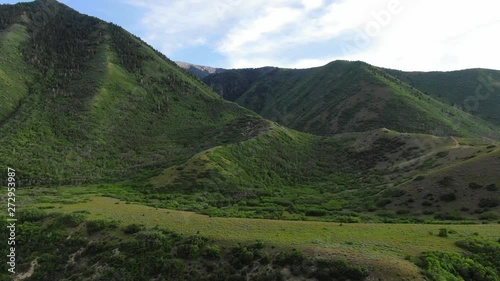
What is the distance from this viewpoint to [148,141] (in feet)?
371

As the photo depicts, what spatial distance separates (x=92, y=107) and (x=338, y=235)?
10341 centimetres

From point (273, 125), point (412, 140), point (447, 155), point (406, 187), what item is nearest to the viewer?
point (406, 187)

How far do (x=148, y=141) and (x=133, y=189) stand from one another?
160 feet

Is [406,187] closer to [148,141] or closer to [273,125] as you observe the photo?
[273,125]

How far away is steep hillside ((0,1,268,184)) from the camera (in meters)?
87.6

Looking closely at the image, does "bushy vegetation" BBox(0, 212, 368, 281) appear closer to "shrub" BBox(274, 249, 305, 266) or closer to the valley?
"shrub" BBox(274, 249, 305, 266)

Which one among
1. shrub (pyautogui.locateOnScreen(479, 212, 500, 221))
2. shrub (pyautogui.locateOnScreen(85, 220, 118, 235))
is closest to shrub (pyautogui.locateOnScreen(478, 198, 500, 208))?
shrub (pyautogui.locateOnScreen(479, 212, 500, 221))

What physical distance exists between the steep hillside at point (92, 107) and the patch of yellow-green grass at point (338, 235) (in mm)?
44268

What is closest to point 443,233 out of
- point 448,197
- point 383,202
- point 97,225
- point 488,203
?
point 488,203

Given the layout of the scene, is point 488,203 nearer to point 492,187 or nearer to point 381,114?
point 492,187

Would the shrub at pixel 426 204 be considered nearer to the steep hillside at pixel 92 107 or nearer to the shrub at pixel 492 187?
the shrub at pixel 492 187

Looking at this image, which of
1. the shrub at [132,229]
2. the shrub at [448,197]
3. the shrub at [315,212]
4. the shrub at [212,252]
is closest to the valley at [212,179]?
the shrub at [212,252]

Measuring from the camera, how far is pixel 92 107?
11725 cm

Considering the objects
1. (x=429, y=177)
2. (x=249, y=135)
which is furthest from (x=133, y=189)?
(x=429, y=177)
